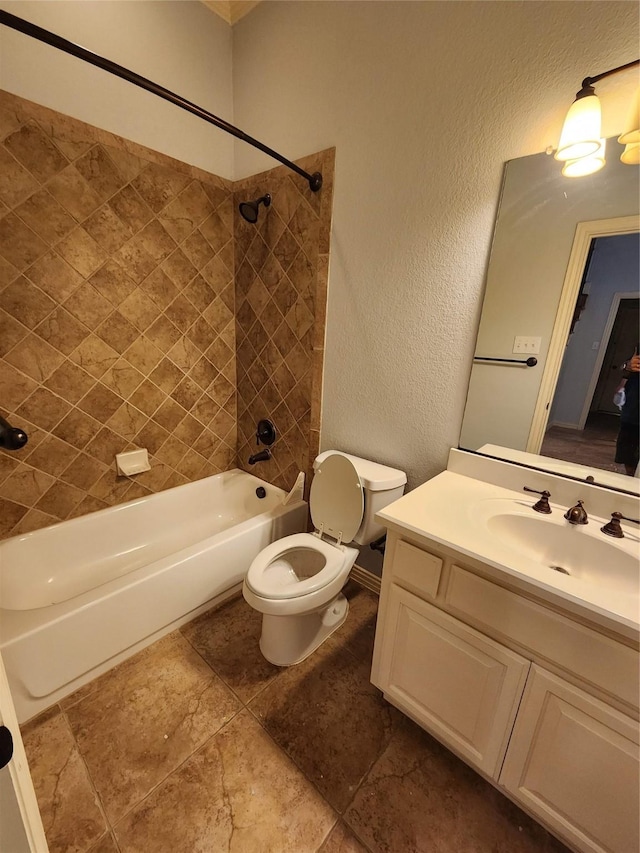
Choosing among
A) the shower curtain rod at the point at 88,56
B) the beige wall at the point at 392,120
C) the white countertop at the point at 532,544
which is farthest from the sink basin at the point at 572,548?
the shower curtain rod at the point at 88,56

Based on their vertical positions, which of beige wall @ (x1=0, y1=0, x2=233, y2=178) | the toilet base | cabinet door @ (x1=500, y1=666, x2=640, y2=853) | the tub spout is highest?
beige wall @ (x1=0, y1=0, x2=233, y2=178)

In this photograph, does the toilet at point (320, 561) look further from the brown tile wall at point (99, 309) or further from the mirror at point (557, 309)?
the brown tile wall at point (99, 309)

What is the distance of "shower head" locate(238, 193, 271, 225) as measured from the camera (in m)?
1.80

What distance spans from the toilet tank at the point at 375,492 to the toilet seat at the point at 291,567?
134 mm

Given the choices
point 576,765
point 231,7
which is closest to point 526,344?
point 576,765

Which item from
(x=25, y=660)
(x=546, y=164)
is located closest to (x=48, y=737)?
(x=25, y=660)

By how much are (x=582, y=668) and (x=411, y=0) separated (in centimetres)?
A: 218

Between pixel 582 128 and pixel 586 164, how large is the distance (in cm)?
10

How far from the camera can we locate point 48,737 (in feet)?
3.85

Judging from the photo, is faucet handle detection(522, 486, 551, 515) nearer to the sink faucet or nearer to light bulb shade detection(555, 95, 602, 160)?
the sink faucet

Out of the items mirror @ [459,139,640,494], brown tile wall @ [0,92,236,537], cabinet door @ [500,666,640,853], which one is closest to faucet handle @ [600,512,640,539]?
mirror @ [459,139,640,494]

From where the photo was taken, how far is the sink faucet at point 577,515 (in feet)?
3.42

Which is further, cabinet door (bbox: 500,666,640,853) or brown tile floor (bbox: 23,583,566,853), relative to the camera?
brown tile floor (bbox: 23,583,566,853)

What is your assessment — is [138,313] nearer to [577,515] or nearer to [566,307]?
[566,307]
